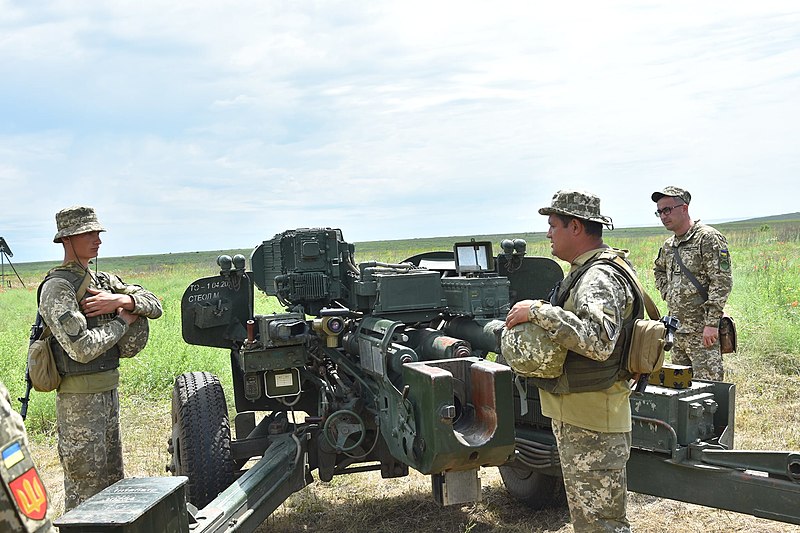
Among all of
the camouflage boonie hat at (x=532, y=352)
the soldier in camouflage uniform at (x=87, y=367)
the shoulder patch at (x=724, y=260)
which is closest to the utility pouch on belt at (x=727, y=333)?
the shoulder patch at (x=724, y=260)

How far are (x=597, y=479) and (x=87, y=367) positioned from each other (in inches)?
126

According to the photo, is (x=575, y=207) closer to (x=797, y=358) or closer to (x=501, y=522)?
(x=501, y=522)

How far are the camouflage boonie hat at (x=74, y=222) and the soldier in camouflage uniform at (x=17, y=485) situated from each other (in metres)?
3.01

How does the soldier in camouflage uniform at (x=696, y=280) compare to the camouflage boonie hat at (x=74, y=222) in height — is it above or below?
below

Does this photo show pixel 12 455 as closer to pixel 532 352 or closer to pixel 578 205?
pixel 532 352

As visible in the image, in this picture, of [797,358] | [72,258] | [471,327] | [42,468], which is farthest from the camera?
[797,358]

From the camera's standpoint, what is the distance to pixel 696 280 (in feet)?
21.2

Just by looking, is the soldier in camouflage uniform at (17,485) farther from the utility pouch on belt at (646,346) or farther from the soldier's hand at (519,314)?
the utility pouch on belt at (646,346)

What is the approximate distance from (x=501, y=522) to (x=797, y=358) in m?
5.64

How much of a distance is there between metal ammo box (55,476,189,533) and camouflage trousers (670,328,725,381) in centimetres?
457

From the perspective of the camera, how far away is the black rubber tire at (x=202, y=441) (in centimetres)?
525

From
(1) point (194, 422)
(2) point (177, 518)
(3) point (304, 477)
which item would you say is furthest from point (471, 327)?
(2) point (177, 518)

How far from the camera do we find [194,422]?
17.6ft

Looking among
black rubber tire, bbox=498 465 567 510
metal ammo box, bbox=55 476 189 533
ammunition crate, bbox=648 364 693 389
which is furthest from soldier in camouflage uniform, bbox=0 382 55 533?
black rubber tire, bbox=498 465 567 510
